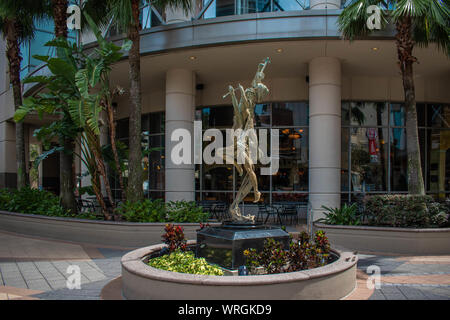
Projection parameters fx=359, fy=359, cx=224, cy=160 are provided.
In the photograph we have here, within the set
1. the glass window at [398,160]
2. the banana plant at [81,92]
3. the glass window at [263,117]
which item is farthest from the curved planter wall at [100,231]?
the glass window at [398,160]

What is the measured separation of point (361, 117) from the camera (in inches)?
615

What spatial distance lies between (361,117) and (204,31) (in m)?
7.93

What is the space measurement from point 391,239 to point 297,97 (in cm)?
828

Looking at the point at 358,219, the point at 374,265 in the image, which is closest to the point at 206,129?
the point at 358,219

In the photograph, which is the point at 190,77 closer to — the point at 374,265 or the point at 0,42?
the point at 374,265

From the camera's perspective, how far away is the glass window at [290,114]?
1567 centimetres

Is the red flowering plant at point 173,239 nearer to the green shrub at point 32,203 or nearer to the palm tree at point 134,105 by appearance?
the palm tree at point 134,105

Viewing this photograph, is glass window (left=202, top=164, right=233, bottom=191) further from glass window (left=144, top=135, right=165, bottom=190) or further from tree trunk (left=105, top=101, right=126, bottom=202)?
tree trunk (left=105, top=101, right=126, bottom=202)

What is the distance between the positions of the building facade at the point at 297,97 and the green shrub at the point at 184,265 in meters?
5.93

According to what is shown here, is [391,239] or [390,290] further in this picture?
[391,239]

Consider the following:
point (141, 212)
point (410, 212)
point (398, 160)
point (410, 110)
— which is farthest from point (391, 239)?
point (398, 160)

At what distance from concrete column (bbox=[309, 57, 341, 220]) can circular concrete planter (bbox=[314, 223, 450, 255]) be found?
3196mm

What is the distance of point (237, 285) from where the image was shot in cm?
445

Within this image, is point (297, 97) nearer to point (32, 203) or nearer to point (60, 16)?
point (60, 16)
